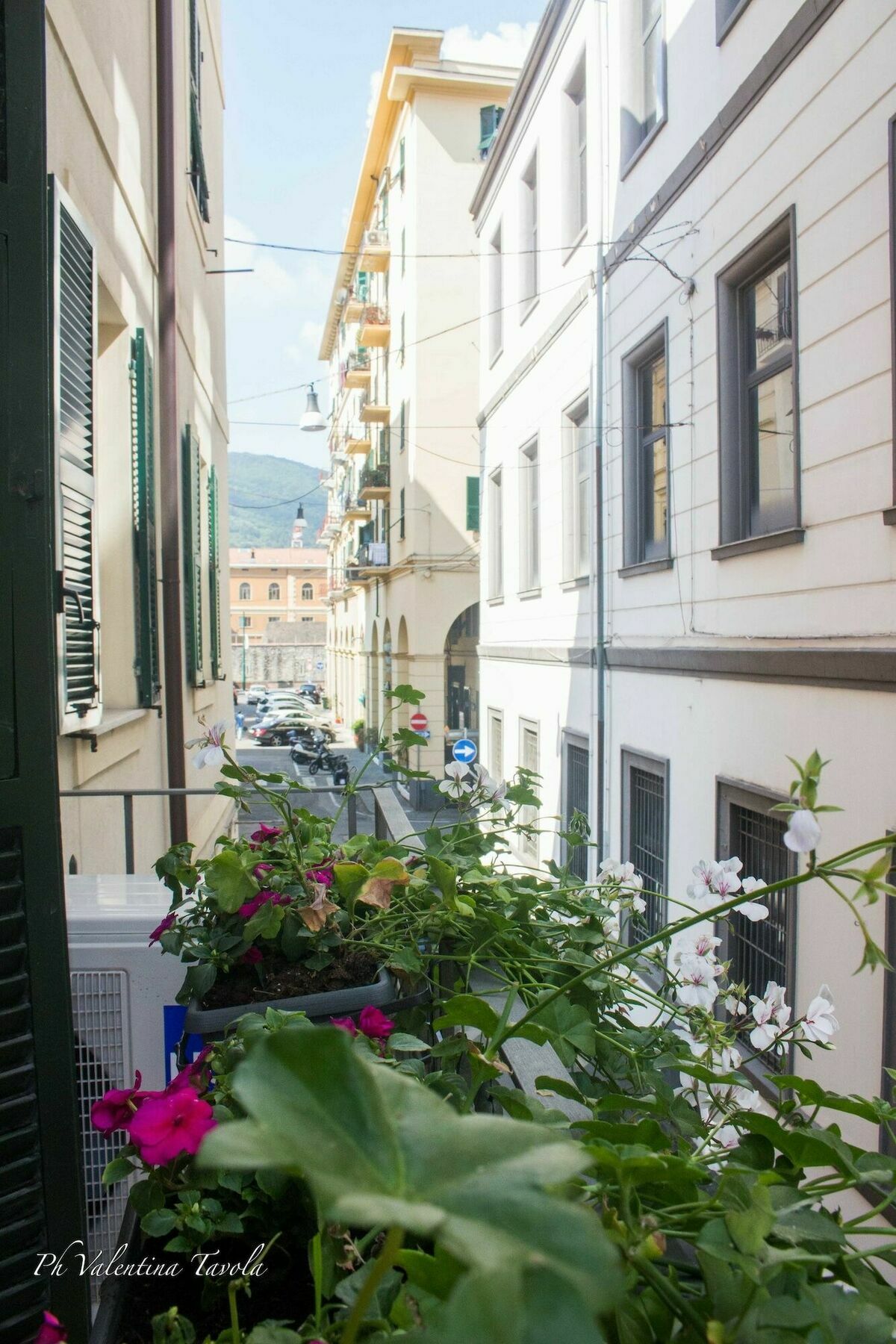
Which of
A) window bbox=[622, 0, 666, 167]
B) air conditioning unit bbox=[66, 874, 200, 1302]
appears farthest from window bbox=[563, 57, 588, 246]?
air conditioning unit bbox=[66, 874, 200, 1302]

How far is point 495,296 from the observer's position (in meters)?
14.5

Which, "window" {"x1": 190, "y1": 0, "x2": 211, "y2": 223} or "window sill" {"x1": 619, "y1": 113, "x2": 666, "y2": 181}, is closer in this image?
"window sill" {"x1": 619, "y1": 113, "x2": 666, "y2": 181}

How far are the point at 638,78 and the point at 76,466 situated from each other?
6832mm

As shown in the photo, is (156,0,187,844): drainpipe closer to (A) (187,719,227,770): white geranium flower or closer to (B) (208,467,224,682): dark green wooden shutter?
(B) (208,467,224,682): dark green wooden shutter

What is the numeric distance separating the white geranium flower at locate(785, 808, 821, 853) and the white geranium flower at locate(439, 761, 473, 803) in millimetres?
1129

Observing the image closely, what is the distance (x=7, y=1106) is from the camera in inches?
43.2

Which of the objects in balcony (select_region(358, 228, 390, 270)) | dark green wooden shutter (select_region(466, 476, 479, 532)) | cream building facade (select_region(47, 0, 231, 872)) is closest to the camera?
cream building facade (select_region(47, 0, 231, 872))

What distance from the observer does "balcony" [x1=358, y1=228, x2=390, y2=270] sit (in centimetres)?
2725

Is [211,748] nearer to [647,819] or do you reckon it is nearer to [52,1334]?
[52,1334]

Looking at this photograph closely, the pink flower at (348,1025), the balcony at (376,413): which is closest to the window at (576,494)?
the pink flower at (348,1025)

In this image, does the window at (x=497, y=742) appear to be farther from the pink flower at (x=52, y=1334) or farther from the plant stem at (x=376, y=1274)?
the plant stem at (x=376, y=1274)

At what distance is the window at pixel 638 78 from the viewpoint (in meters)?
8.23

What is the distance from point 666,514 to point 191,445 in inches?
134

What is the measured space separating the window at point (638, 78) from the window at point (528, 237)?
389cm
